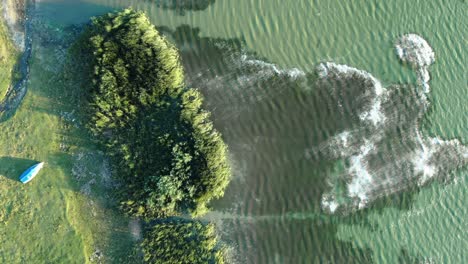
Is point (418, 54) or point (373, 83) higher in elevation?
point (418, 54)

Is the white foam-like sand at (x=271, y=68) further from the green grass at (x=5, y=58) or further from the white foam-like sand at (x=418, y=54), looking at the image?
the green grass at (x=5, y=58)

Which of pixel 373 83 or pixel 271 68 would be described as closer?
pixel 271 68

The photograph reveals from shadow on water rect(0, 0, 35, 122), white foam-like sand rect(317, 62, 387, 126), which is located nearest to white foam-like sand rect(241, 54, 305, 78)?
white foam-like sand rect(317, 62, 387, 126)

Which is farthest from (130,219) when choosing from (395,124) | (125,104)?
(395,124)

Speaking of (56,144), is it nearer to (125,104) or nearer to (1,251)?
(125,104)

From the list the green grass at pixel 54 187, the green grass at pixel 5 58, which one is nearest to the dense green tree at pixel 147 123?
the green grass at pixel 54 187

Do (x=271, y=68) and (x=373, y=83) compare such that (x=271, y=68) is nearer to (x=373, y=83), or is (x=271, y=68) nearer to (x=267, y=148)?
(x=267, y=148)

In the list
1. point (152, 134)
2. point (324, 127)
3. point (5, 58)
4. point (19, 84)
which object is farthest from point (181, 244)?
point (5, 58)
